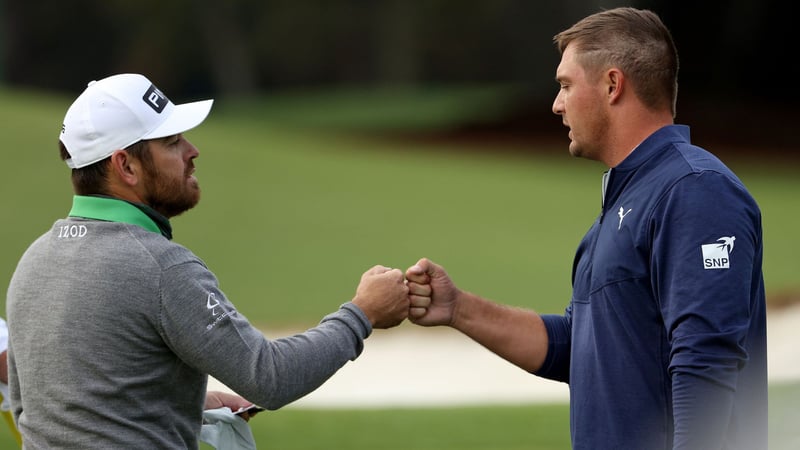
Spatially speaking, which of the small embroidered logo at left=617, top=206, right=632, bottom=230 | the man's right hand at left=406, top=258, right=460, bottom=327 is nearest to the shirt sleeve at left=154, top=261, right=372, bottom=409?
the man's right hand at left=406, top=258, right=460, bottom=327

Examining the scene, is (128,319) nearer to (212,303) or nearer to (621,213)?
(212,303)

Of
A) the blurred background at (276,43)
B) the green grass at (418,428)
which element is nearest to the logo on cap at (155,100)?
the green grass at (418,428)

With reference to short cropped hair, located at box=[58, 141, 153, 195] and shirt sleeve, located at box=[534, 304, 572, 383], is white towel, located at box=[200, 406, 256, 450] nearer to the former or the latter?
short cropped hair, located at box=[58, 141, 153, 195]

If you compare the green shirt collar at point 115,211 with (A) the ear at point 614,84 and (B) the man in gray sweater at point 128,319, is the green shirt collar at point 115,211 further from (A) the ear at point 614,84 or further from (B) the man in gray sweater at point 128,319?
(A) the ear at point 614,84

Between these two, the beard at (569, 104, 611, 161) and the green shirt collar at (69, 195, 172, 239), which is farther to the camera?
the beard at (569, 104, 611, 161)

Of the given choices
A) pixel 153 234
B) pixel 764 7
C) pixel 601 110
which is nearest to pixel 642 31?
pixel 601 110

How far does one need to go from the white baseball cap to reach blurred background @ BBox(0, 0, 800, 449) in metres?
2.12

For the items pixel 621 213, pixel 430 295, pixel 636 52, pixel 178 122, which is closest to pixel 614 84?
pixel 636 52

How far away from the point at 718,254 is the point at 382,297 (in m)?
1.18

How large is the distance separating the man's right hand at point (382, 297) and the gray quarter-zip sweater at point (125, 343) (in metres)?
0.46

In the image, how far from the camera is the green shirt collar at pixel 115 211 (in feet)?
10.9

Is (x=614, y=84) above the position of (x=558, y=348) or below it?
above

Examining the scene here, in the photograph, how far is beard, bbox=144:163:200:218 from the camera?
11.3 feet

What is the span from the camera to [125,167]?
3406 mm
